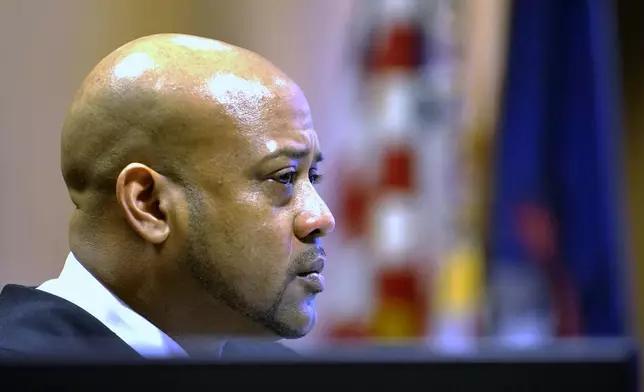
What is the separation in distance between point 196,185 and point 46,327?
0.59 ft

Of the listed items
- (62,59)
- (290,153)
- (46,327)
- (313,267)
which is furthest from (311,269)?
(62,59)

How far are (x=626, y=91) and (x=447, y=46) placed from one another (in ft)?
1.56

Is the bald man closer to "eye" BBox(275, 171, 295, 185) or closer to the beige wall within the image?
"eye" BBox(275, 171, 295, 185)

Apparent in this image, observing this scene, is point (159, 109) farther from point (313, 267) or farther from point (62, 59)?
point (62, 59)

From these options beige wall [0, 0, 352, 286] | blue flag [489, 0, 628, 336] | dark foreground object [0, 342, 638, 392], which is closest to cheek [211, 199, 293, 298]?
beige wall [0, 0, 352, 286]

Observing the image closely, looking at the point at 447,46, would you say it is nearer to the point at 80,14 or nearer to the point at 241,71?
the point at 80,14

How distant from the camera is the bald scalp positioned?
2.94 feet

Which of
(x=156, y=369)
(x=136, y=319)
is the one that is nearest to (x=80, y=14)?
(x=136, y=319)

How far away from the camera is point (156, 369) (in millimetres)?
487

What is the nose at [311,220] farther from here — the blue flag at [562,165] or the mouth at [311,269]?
the blue flag at [562,165]

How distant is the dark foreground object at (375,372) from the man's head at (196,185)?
16.0 inches

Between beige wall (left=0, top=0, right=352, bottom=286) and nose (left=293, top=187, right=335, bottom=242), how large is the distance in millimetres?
316

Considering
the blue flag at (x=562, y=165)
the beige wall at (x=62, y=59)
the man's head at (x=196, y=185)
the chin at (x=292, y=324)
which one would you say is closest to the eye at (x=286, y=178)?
the man's head at (x=196, y=185)

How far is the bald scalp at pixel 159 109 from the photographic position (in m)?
0.90
